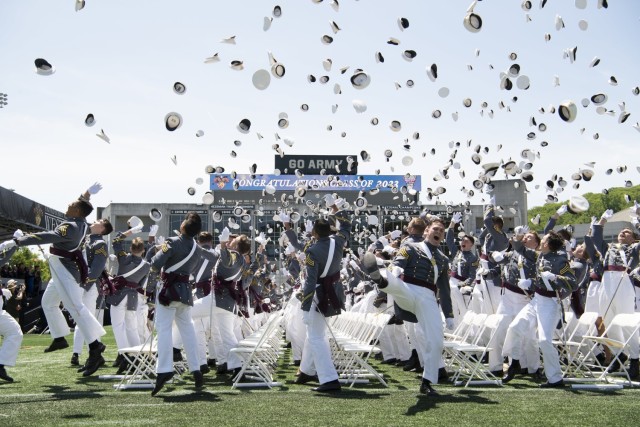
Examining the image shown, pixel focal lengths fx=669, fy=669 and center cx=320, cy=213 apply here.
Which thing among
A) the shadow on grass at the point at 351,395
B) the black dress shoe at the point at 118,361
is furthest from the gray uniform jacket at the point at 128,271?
the shadow on grass at the point at 351,395

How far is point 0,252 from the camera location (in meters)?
8.12

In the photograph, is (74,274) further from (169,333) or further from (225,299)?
(225,299)

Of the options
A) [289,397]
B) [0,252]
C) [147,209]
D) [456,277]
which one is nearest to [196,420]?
[289,397]

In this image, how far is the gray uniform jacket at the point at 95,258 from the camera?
10.2 meters

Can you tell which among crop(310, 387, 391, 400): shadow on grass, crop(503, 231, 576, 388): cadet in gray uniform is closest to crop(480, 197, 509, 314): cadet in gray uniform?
crop(503, 231, 576, 388): cadet in gray uniform

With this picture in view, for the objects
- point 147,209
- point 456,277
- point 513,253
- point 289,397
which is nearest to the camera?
point 289,397

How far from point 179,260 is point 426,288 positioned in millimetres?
2990

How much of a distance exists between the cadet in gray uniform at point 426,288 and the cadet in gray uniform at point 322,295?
90 centimetres

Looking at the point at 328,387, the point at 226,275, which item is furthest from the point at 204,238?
the point at 328,387

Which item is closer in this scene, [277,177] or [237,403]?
[237,403]

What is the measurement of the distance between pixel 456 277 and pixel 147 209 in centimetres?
6253

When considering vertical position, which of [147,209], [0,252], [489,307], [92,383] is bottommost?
[92,383]

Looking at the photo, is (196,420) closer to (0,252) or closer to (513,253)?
(0,252)

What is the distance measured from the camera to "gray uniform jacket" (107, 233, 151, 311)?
1085cm
